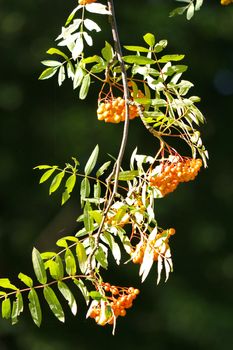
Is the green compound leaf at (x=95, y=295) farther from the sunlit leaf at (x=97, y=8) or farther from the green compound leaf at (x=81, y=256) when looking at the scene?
the sunlit leaf at (x=97, y=8)

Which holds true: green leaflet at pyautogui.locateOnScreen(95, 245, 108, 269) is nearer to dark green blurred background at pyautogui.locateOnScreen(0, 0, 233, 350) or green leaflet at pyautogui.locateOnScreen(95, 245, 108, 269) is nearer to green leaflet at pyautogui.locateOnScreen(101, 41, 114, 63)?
green leaflet at pyautogui.locateOnScreen(101, 41, 114, 63)

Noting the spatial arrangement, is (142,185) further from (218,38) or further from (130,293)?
(218,38)

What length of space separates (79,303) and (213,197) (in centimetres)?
83

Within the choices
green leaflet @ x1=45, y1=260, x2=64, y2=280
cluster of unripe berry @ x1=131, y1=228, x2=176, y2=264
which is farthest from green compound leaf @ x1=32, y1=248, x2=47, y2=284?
cluster of unripe berry @ x1=131, y1=228, x2=176, y2=264

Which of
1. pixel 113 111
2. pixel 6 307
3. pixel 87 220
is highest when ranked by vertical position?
pixel 113 111

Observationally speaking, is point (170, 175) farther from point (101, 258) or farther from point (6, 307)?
point (6, 307)

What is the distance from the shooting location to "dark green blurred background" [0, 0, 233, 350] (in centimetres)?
396

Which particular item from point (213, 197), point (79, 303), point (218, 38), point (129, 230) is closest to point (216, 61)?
point (218, 38)

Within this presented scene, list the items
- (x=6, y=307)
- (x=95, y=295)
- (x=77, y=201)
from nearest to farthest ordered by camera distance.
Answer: (x=95, y=295)
(x=6, y=307)
(x=77, y=201)

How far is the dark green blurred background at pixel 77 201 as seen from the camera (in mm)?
3959

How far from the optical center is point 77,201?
408 cm

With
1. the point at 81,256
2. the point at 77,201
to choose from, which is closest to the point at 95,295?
the point at 81,256

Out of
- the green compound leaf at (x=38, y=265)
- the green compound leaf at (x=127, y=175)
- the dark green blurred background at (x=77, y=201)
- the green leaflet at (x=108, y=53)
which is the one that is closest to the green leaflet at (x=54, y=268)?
the green compound leaf at (x=38, y=265)

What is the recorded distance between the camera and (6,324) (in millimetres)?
3826
